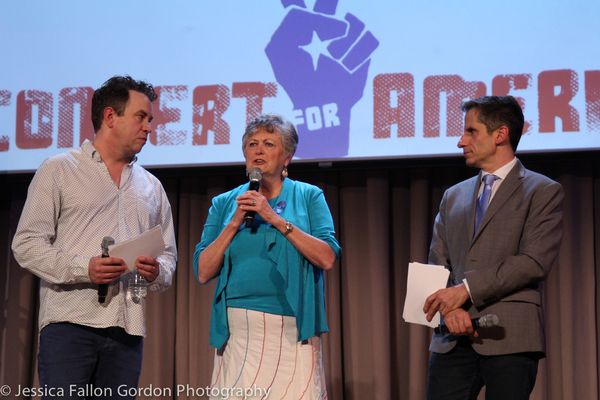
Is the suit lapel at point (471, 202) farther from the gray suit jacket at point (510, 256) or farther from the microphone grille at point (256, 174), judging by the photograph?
the microphone grille at point (256, 174)

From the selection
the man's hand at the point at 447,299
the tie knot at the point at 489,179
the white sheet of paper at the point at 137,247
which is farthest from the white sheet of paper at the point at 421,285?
the white sheet of paper at the point at 137,247

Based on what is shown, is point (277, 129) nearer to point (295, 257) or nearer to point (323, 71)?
point (295, 257)

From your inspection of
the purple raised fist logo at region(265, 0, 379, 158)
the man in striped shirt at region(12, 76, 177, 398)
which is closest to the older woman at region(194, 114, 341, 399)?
the man in striped shirt at region(12, 76, 177, 398)

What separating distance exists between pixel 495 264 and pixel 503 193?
0.27 metres

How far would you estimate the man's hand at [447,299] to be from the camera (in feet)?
6.40

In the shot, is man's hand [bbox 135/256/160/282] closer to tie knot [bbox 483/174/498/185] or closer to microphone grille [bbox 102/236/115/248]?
microphone grille [bbox 102/236/115/248]

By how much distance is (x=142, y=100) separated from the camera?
227cm

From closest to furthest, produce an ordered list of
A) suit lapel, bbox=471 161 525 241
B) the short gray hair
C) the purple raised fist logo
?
suit lapel, bbox=471 161 525 241 < the short gray hair < the purple raised fist logo

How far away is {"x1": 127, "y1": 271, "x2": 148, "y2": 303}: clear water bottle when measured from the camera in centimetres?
209

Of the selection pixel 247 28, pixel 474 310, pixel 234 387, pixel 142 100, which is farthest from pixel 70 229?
pixel 247 28

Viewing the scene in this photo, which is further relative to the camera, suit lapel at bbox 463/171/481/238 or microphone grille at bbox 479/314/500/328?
suit lapel at bbox 463/171/481/238

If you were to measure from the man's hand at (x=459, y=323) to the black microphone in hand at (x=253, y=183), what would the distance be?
0.77 m

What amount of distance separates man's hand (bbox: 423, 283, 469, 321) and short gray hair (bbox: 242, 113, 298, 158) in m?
0.79

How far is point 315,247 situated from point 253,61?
5.99 feet
